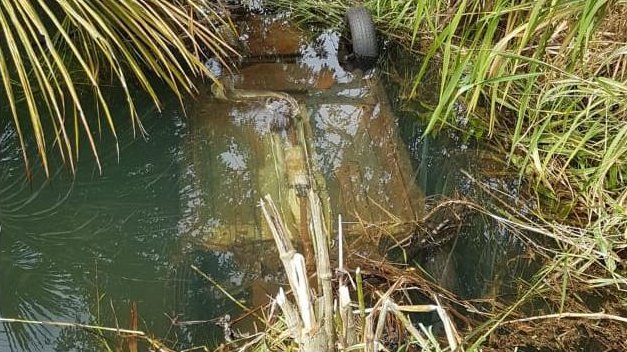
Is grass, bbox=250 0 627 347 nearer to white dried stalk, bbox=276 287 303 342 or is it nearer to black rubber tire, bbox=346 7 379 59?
black rubber tire, bbox=346 7 379 59

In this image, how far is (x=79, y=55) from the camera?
6.43 feet

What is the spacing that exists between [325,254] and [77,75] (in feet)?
7.19

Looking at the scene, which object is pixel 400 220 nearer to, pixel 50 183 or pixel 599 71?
pixel 599 71

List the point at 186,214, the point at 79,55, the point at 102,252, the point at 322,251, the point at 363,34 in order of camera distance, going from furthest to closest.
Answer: the point at 363,34, the point at 186,214, the point at 102,252, the point at 79,55, the point at 322,251

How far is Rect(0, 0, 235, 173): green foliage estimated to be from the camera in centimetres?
195

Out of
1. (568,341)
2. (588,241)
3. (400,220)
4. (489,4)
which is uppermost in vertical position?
(489,4)

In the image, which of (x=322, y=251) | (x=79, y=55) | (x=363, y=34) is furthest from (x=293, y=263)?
(x=363, y=34)

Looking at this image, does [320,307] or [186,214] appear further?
[186,214]

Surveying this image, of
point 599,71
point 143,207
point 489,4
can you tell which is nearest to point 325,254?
point 143,207

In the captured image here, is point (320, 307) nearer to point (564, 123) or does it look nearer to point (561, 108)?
point (564, 123)

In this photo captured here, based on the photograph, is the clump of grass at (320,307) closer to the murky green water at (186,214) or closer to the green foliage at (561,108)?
the murky green water at (186,214)

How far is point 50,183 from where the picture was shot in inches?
93.4

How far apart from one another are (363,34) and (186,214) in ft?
4.92

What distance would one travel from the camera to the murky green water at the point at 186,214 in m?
1.93
